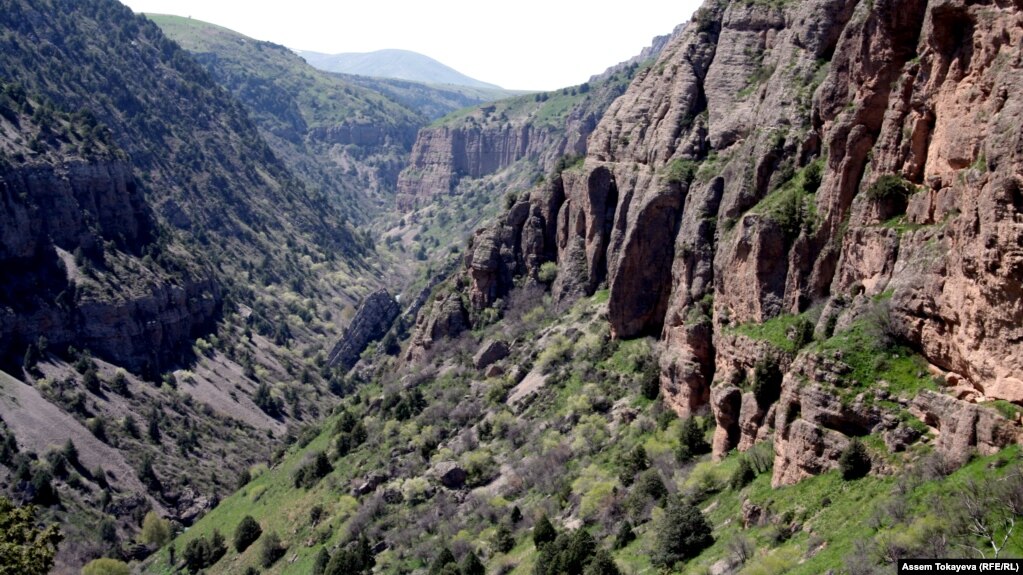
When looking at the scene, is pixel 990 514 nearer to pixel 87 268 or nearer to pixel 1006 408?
pixel 1006 408

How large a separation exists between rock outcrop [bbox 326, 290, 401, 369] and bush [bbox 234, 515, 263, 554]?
8173cm

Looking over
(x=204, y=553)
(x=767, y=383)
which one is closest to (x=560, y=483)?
(x=767, y=383)

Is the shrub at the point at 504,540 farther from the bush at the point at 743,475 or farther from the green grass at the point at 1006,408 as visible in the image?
the green grass at the point at 1006,408

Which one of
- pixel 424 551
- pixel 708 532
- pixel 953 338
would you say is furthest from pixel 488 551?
pixel 953 338

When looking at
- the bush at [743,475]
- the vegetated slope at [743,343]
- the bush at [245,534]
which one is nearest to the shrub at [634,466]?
the vegetated slope at [743,343]

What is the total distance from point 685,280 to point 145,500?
77.1m

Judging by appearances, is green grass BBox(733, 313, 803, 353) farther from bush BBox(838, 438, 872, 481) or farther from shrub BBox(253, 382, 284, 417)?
shrub BBox(253, 382, 284, 417)

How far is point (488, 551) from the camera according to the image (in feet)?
199

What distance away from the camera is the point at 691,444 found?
54.9 m

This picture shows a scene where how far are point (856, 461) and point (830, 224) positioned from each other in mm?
15288

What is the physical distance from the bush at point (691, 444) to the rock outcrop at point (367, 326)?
4583 inches

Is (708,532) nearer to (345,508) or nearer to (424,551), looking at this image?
(424,551)

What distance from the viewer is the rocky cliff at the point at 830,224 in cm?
3547

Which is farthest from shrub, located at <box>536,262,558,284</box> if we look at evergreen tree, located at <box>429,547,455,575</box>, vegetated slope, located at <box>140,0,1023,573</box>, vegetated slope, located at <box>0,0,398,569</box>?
vegetated slope, located at <box>0,0,398,569</box>
